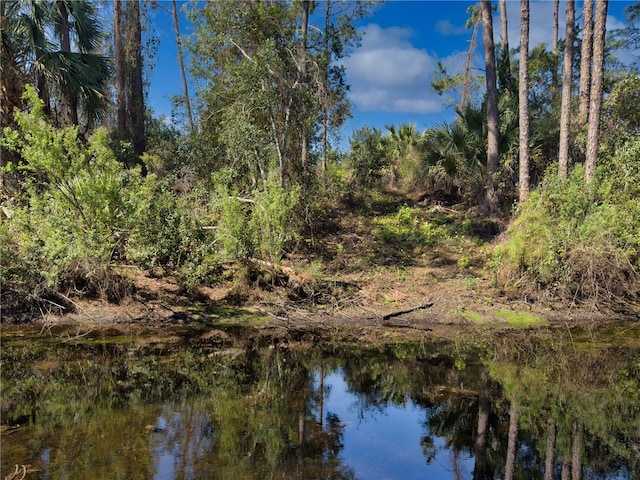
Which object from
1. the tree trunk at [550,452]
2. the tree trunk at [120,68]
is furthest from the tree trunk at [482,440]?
the tree trunk at [120,68]

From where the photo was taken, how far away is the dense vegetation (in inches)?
419

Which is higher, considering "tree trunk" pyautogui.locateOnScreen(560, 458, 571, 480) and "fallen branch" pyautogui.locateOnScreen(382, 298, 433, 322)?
"fallen branch" pyautogui.locateOnScreen(382, 298, 433, 322)

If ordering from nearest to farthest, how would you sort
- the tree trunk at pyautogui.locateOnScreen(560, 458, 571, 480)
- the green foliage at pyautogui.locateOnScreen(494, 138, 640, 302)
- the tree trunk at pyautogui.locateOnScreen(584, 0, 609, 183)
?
the tree trunk at pyautogui.locateOnScreen(560, 458, 571, 480) → the green foliage at pyautogui.locateOnScreen(494, 138, 640, 302) → the tree trunk at pyautogui.locateOnScreen(584, 0, 609, 183)

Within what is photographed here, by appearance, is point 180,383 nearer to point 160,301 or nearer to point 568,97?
point 160,301

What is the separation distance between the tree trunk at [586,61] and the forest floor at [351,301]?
639 cm

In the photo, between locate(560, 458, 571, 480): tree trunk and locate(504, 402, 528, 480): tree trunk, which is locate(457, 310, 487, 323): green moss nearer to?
locate(504, 402, 528, 480): tree trunk

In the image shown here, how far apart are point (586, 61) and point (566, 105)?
2.35 meters

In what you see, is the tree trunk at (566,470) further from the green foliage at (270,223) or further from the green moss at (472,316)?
the green foliage at (270,223)

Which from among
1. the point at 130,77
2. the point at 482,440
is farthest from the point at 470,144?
the point at 130,77

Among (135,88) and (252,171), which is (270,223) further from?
(135,88)

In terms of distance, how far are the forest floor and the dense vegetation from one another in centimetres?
31

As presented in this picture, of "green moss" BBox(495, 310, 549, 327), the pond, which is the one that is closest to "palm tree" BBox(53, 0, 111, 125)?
the pond

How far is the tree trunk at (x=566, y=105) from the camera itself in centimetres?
1439

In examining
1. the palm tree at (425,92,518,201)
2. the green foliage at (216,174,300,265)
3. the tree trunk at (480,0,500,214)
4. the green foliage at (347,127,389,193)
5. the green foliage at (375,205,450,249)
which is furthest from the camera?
the green foliage at (347,127,389,193)
